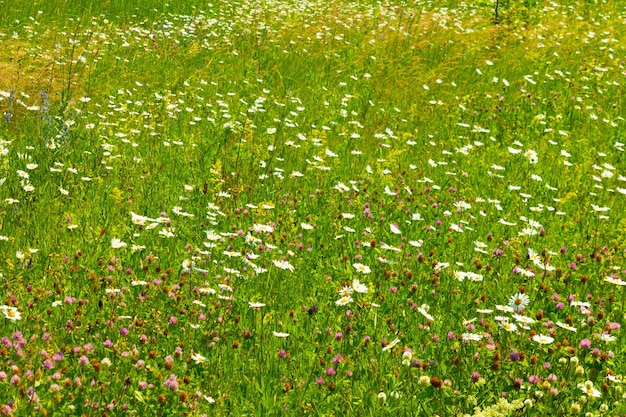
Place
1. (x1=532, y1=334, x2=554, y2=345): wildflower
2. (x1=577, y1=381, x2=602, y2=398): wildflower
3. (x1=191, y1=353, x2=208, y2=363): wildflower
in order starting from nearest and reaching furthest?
(x1=577, y1=381, x2=602, y2=398): wildflower < (x1=191, y1=353, x2=208, y2=363): wildflower < (x1=532, y1=334, x2=554, y2=345): wildflower

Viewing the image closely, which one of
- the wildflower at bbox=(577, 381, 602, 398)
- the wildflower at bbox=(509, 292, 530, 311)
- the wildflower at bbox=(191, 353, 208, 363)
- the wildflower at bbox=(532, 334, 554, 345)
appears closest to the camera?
the wildflower at bbox=(577, 381, 602, 398)

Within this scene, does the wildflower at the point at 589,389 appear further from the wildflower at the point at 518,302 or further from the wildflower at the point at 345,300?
the wildflower at the point at 345,300

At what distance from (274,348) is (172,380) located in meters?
0.64

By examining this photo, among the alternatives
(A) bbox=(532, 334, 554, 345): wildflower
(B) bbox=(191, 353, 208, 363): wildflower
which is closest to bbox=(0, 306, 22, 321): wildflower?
(B) bbox=(191, 353, 208, 363): wildflower

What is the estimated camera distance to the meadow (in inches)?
115

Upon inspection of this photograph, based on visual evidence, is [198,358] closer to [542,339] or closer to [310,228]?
[542,339]

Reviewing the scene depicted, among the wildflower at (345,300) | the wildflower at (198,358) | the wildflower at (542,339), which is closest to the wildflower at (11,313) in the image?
the wildflower at (198,358)

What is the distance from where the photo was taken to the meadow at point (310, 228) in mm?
2918

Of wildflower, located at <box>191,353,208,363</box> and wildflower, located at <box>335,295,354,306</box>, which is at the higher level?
wildflower, located at <box>191,353,208,363</box>

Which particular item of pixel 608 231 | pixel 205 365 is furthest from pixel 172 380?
pixel 608 231

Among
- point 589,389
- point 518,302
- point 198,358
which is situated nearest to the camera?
point 589,389

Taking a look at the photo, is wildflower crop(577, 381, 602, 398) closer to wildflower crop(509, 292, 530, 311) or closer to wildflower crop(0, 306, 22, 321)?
wildflower crop(509, 292, 530, 311)

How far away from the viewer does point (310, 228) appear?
14.3 feet

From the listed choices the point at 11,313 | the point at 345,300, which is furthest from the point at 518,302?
the point at 11,313
